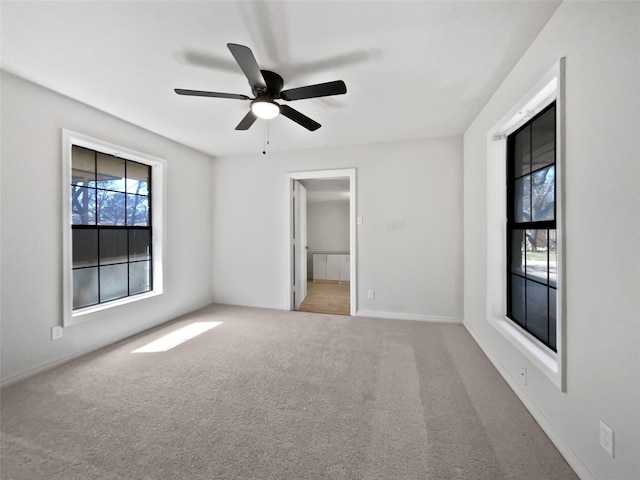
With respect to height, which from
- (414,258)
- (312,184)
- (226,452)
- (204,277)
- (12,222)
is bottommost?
(226,452)

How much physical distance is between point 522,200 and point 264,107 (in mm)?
2312

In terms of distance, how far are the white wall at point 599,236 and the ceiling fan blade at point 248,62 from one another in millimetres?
1725

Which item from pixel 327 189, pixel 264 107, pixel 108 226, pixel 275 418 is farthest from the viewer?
pixel 327 189

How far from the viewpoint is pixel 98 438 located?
1.55m

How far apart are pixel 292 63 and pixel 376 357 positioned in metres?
2.71

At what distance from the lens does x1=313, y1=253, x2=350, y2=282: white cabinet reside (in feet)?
22.0

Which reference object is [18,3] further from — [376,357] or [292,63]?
[376,357]

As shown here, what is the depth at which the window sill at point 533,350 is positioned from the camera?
4.89 feet

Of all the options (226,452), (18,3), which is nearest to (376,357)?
(226,452)

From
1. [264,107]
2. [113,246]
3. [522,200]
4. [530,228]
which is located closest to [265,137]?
[264,107]

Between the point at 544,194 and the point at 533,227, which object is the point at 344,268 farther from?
the point at 544,194

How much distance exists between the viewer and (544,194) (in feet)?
6.25

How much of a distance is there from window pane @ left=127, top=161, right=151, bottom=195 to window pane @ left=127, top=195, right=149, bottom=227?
0.09 metres

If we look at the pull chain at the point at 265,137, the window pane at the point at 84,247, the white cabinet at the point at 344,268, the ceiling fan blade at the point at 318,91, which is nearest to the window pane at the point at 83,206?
the window pane at the point at 84,247
